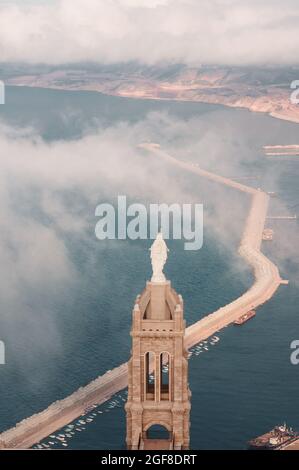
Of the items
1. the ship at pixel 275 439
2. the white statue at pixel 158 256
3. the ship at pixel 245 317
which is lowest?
the white statue at pixel 158 256

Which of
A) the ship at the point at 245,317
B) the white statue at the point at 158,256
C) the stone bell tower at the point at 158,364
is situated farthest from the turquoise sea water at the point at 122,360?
the white statue at the point at 158,256

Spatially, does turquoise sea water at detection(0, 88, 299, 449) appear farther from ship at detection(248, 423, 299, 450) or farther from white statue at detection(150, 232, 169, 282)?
white statue at detection(150, 232, 169, 282)

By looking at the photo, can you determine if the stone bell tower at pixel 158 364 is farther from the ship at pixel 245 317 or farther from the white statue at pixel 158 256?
the ship at pixel 245 317

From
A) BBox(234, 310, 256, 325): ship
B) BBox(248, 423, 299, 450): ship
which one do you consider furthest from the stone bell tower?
BBox(234, 310, 256, 325): ship

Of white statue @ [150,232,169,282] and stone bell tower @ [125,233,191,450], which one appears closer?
white statue @ [150,232,169,282]

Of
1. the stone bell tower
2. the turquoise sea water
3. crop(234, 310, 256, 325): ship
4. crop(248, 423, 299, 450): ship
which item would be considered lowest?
the stone bell tower
